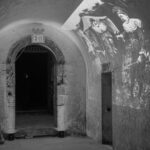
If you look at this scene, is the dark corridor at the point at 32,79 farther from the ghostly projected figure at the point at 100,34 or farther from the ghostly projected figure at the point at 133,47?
the ghostly projected figure at the point at 133,47

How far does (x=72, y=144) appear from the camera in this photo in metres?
8.43

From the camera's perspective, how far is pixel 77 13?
726 centimetres

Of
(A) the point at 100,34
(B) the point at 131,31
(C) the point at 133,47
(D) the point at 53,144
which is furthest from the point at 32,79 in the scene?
(B) the point at 131,31

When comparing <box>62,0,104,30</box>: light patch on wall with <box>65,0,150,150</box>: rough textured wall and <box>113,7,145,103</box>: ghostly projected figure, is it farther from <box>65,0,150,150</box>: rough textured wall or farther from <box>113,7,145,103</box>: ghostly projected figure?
<box>113,7,145,103</box>: ghostly projected figure

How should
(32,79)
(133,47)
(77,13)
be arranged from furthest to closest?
(32,79), (77,13), (133,47)

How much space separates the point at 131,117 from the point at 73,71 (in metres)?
3.83

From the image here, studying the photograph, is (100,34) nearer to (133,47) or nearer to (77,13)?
(77,13)

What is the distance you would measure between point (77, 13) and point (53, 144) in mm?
3801

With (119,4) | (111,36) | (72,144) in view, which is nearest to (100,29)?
(111,36)

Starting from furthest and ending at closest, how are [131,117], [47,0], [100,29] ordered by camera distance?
[100,29]
[47,0]
[131,117]

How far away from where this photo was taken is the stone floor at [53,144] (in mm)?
7984

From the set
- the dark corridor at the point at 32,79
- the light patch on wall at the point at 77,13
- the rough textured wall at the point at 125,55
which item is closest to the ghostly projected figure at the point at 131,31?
the rough textured wall at the point at 125,55

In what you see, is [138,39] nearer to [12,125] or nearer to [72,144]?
[72,144]

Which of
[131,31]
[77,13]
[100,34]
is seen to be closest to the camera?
[131,31]
